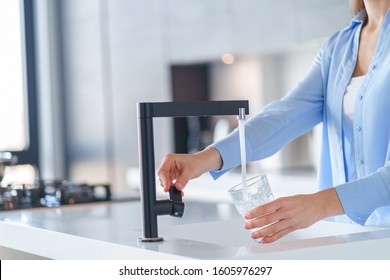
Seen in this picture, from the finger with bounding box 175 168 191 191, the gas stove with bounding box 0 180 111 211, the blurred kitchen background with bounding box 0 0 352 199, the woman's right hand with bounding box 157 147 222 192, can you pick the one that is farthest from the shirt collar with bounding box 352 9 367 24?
the blurred kitchen background with bounding box 0 0 352 199

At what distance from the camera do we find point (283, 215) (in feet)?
4.64

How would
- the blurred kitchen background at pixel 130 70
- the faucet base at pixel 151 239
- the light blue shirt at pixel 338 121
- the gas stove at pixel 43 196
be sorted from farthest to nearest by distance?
the blurred kitchen background at pixel 130 70 < the gas stove at pixel 43 196 < the light blue shirt at pixel 338 121 < the faucet base at pixel 151 239

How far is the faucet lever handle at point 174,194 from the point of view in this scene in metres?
1.58

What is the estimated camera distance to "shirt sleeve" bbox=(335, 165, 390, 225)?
1533 mm

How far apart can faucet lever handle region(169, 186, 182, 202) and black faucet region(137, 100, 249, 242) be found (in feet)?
0.07

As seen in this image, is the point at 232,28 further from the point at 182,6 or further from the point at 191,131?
the point at 191,131

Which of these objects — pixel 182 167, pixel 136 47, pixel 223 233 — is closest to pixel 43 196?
pixel 223 233

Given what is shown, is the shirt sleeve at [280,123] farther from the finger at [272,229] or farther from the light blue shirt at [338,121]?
the finger at [272,229]

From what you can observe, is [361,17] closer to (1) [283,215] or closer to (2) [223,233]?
(2) [223,233]

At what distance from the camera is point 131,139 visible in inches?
221

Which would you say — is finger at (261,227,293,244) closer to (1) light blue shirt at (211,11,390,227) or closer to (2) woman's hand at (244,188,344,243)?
(2) woman's hand at (244,188,344,243)

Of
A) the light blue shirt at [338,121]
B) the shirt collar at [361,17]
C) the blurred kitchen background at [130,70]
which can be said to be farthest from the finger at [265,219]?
the blurred kitchen background at [130,70]

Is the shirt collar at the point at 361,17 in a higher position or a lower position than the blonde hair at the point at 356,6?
lower
